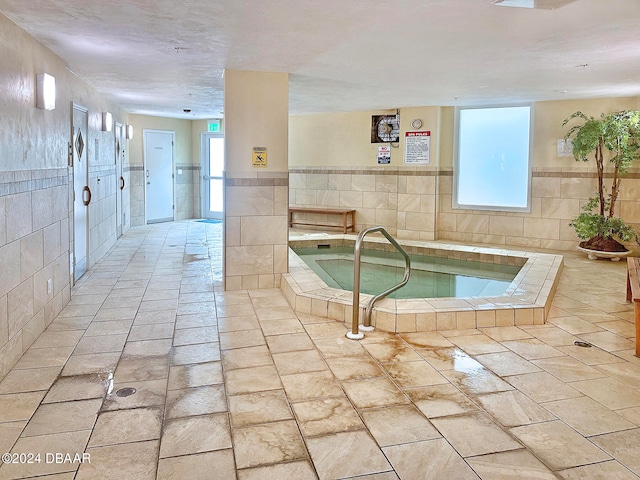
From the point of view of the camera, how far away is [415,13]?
10.7 feet

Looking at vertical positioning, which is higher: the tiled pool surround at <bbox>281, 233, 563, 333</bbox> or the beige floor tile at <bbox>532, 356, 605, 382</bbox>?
the tiled pool surround at <bbox>281, 233, 563, 333</bbox>

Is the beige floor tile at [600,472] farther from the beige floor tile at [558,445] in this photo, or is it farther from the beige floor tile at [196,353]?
the beige floor tile at [196,353]

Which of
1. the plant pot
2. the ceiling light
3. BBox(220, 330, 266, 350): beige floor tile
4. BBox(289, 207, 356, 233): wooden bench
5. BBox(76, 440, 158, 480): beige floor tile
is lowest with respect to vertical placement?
BBox(76, 440, 158, 480): beige floor tile

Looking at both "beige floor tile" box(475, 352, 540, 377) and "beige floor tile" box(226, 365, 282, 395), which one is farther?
"beige floor tile" box(475, 352, 540, 377)

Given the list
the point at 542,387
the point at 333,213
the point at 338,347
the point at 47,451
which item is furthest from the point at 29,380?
the point at 333,213

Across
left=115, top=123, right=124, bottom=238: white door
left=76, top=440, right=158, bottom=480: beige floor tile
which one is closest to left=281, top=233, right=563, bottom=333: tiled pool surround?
left=76, top=440, right=158, bottom=480: beige floor tile

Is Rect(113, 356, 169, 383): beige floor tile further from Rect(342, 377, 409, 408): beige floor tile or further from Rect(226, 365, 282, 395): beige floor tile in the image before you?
Rect(342, 377, 409, 408): beige floor tile

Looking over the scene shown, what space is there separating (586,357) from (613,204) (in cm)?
428

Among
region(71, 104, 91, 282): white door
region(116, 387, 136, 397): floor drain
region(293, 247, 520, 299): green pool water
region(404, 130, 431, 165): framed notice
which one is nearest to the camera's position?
region(116, 387, 136, 397): floor drain

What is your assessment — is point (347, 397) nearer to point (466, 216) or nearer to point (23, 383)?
point (23, 383)

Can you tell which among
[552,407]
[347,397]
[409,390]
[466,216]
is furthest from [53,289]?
[466,216]

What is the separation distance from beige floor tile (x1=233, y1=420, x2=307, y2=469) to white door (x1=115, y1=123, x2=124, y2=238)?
270 inches

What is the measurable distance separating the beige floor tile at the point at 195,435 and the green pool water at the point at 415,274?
2.96 meters

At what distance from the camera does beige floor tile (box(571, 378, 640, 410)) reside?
281cm
